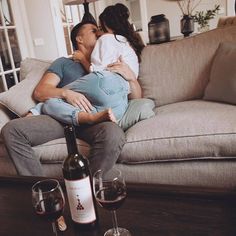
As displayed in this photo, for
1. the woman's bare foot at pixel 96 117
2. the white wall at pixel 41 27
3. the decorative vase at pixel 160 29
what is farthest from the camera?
the white wall at pixel 41 27

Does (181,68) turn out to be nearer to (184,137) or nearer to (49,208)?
(184,137)

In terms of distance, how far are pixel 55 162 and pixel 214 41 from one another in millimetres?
1253

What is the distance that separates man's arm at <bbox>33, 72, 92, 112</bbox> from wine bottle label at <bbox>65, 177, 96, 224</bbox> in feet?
2.91

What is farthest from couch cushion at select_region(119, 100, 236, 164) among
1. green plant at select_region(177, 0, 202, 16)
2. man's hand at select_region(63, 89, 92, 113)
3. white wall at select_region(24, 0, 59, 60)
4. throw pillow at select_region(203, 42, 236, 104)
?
green plant at select_region(177, 0, 202, 16)

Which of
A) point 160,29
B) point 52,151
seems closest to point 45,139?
point 52,151

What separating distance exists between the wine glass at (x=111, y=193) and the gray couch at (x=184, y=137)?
64 cm

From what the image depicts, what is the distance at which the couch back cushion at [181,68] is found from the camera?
1807mm

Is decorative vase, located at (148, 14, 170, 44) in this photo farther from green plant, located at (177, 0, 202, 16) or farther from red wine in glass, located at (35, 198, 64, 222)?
red wine in glass, located at (35, 198, 64, 222)

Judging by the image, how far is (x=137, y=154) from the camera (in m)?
1.38

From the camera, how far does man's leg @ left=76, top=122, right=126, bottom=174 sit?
4.38 ft

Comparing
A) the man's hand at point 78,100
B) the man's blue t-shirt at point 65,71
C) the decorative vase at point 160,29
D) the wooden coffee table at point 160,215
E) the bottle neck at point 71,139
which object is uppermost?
the decorative vase at point 160,29

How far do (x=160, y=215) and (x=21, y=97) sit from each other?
125 cm

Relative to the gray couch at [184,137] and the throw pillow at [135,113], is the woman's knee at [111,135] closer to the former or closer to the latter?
the gray couch at [184,137]

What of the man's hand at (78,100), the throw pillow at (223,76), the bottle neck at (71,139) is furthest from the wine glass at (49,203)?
the throw pillow at (223,76)
